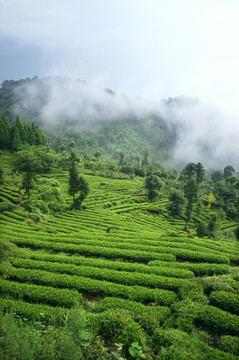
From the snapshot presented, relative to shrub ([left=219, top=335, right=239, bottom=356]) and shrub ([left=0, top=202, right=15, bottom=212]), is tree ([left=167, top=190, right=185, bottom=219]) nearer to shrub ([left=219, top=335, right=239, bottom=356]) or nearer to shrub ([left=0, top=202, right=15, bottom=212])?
shrub ([left=0, top=202, right=15, bottom=212])

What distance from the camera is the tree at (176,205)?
65.8m

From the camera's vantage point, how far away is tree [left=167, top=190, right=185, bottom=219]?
216ft

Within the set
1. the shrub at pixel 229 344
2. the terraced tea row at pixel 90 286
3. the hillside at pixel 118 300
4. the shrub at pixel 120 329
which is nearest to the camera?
the hillside at pixel 118 300

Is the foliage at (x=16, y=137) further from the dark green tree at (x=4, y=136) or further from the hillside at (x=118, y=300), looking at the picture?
the hillside at (x=118, y=300)

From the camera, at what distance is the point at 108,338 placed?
8938 mm

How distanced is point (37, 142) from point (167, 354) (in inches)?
4158

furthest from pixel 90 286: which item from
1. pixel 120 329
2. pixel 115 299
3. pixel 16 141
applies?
pixel 16 141

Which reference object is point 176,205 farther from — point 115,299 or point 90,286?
point 115,299

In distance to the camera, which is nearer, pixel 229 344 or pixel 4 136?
pixel 229 344

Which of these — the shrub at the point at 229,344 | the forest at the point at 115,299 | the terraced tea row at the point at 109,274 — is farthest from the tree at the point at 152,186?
the shrub at the point at 229,344

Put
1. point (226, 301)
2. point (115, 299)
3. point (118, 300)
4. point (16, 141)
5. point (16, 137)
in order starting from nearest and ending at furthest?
point (226, 301)
point (118, 300)
point (115, 299)
point (16, 141)
point (16, 137)

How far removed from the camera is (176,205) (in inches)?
2596

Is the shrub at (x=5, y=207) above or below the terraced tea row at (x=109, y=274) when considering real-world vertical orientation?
below

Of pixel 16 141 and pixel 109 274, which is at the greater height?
pixel 16 141
